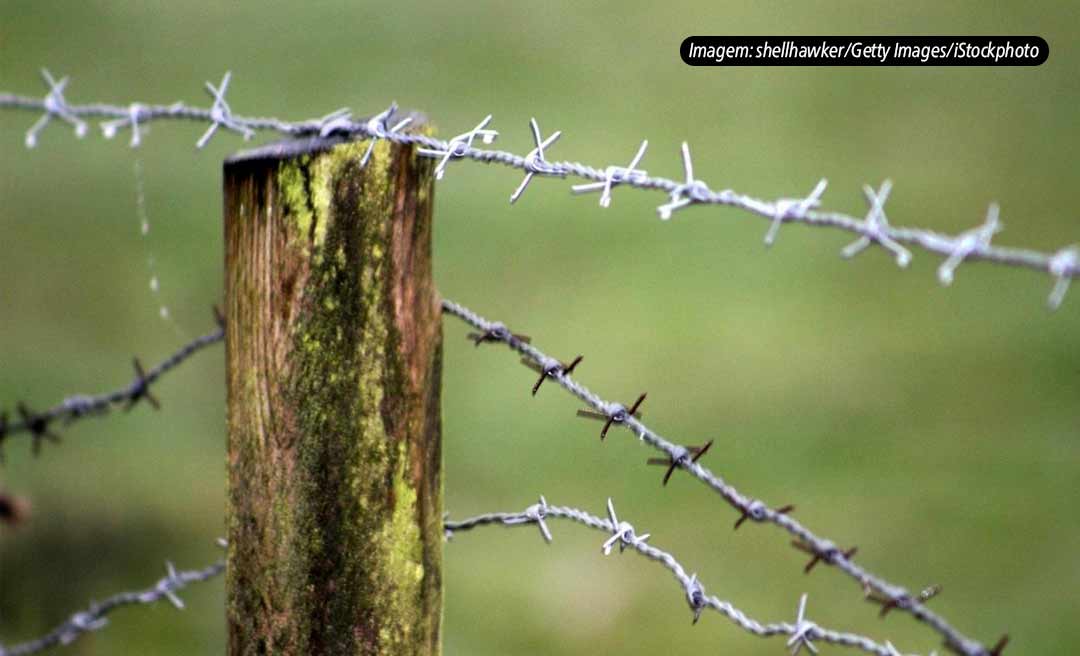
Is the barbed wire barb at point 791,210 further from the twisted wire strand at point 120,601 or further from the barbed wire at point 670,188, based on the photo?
the twisted wire strand at point 120,601

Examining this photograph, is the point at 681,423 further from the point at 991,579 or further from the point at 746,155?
the point at 746,155

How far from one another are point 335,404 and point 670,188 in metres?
0.48

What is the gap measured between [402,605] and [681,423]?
5.59 m

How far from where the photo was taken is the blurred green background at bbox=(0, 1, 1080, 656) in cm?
547

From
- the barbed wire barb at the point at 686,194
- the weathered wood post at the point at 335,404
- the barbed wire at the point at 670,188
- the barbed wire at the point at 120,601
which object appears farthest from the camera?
the barbed wire at the point at 120,601

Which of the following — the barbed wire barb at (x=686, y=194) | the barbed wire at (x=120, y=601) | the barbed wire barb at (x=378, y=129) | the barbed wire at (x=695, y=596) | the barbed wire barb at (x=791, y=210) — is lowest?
the barbed wire at (x=695, y=596)

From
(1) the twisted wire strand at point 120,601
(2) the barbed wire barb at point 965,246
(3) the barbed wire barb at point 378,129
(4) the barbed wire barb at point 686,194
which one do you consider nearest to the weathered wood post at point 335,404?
(3) the barbed wire barb at point 378,129

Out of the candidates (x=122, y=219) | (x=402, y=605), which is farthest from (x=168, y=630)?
(x=122, y=219)

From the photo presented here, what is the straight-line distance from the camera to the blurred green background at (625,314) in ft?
17.9

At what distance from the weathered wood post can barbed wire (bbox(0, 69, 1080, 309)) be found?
0.16 ft

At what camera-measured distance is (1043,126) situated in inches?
462

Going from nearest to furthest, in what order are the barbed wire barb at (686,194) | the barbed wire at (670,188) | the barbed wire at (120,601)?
the barbed wire at (670,188)
the barbed wire barb at (686,194)
the barbed wire at (120,601)

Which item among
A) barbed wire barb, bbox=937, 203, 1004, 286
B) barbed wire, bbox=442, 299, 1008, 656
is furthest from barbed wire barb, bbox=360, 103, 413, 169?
barbed wire barb, bbox=937, 203, 1004, 286

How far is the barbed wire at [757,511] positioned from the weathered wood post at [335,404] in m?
0.15
